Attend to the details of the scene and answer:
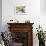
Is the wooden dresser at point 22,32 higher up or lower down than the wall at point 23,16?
lower down

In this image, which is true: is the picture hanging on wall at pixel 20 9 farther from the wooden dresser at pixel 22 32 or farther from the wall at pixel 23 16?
the wooden dresser at pixel 22 32

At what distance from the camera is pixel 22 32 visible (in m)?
5.50

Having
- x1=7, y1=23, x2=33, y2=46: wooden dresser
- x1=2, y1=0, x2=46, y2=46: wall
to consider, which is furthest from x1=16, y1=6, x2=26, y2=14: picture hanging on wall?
x1=7, y1=23, x2=33, y2=46: wooden dresser

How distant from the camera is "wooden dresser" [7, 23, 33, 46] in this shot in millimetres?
5422

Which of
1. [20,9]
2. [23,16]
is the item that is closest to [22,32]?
[23,16]

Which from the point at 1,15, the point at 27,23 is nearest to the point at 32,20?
the point at 27,23

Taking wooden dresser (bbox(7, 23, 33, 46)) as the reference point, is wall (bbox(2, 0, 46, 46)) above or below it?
above

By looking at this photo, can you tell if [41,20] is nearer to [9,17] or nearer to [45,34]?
[45,34]

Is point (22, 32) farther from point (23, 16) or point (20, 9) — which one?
point (20, 9)

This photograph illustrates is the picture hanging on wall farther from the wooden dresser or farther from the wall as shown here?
the wooden dresser

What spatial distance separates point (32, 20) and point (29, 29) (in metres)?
0.41

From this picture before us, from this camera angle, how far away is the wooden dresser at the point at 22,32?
542 cm

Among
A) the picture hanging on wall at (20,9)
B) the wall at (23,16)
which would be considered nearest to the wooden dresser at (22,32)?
the wall at (23,16)

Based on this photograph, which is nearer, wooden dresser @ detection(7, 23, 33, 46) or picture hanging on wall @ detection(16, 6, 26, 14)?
wooden dresser @ detection(7, 23, 33, 46)
